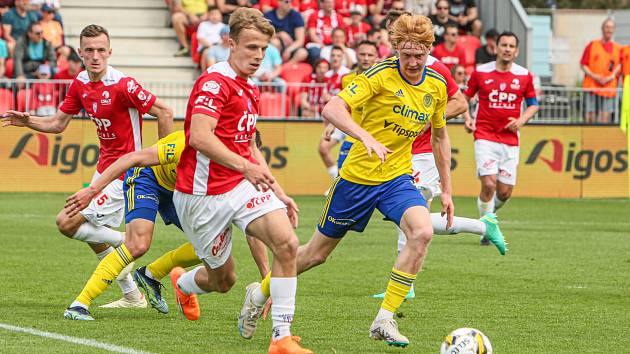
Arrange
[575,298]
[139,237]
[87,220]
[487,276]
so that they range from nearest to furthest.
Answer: [139,237] → [87,220] → [575,298] → [487,276]

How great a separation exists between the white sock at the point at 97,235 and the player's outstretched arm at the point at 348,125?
8.29 ft

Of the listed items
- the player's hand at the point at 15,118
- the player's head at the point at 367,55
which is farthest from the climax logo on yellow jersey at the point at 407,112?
the player's head at the point at 367,55

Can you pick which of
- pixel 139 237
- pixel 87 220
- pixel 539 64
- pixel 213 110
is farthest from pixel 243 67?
pixel 539 64

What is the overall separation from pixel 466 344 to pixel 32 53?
16.6 m

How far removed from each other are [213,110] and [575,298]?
4315 mm

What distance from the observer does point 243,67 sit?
25.4 feet

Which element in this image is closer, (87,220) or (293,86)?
(87,220)

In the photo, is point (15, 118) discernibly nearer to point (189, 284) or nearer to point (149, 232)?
point (149, 232)

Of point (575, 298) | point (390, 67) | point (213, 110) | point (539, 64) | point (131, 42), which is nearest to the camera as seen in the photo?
point (213, 110)

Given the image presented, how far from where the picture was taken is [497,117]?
15.7 m

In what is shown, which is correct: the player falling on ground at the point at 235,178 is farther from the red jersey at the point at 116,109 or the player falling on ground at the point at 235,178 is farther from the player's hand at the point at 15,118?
the player's hand at the point at 15,118

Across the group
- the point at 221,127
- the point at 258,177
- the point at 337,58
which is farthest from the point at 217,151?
the point at 337,58

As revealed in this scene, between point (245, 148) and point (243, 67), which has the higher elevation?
point (243, 67)

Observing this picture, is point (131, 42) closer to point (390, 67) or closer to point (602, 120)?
point (602, 120)
